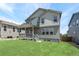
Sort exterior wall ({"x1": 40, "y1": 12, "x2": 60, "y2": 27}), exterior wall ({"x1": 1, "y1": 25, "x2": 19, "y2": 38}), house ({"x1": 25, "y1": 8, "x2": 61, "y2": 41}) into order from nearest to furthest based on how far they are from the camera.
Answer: house ({"x1": 25, "y1": 8, "x2": 61, "y2": 41}) → exterior wall ({"x1": 40, "y1": 12, "x2": 60, "y2": 27}) → exterior wall ({"x1": 1, "y1": 25, "x2": 19, "y2": 38})

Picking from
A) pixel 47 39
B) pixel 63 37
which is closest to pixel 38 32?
pixel 47 39

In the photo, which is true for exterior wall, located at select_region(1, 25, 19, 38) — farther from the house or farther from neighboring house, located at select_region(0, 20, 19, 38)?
the house

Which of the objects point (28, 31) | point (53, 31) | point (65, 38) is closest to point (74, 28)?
point (65, 38)

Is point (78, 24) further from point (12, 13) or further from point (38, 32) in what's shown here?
point (12, 13)

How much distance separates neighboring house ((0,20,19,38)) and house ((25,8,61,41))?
6.66 ft

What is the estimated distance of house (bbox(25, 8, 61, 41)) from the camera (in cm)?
1350

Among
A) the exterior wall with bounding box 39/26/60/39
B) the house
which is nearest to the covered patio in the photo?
the house

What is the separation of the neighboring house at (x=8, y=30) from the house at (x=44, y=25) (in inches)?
80.0

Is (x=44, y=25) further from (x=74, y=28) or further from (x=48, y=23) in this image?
(x=74, y=28)

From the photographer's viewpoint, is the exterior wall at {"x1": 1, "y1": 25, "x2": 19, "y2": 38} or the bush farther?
the exterior wall at {"x1": 1, "y1": 25, "x2": 19, "y2": 38}

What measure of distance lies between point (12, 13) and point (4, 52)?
3.74m

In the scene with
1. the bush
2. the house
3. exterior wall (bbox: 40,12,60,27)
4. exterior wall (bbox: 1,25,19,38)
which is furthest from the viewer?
exterior wall (bbox: 1,25,19,38)

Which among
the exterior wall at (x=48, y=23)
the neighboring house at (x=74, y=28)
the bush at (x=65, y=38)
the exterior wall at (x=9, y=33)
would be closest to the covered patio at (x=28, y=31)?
the exterior wall at (x=48, y=23)

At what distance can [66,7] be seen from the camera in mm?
10461
